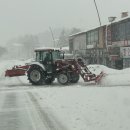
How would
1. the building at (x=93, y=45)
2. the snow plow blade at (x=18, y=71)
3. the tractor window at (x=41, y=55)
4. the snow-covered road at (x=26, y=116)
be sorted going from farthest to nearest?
1. the building at (x=93, y=45)
2. the snow plow blade at (x=18, y=71)
3. the tractor window at (x=41, y=55)
4. the snow-covered road at (x=26, y=116)

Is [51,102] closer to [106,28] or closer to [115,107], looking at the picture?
[115,107]

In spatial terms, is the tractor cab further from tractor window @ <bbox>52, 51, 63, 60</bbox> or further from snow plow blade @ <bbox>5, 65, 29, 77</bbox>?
snow plow blade @ <bbox>5, 65, 29, 77</bbox>

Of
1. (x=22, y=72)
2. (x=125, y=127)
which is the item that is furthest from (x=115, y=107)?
(x=22, y=72)

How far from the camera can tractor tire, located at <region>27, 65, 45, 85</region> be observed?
1023 inches

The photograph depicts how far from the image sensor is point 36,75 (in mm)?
Answer: 26203

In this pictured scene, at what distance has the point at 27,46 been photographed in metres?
196

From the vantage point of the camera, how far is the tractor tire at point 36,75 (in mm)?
25984

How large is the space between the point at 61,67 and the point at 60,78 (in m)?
0.66

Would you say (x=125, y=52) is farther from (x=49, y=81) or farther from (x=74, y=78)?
(x=49, y=81)

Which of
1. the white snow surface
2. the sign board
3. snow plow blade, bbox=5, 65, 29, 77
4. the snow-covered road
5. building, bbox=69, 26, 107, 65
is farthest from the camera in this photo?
building, bbox=69, 26, 107, 65

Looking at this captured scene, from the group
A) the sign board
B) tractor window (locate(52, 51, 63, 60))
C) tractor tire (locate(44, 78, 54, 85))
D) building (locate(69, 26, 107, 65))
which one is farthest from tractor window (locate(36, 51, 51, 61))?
building (locate(69, 26, 107, 65))

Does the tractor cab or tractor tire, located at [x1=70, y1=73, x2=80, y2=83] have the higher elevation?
the tractor cab

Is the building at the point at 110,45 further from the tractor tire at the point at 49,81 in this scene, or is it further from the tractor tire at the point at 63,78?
the tractor tire at the point at 63,78

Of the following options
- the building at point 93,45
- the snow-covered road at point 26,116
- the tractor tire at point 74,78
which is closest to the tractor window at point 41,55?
the tractor tire at point 74,78
